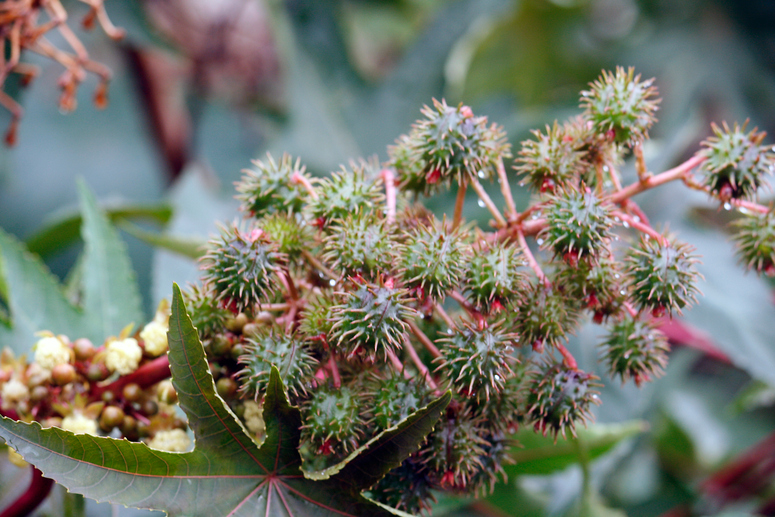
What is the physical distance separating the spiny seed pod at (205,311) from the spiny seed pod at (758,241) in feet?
3.03

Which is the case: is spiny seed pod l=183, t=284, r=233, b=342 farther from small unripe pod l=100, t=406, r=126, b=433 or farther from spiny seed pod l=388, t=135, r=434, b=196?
spiny seed pod l=388, t=135, r=434, b=196

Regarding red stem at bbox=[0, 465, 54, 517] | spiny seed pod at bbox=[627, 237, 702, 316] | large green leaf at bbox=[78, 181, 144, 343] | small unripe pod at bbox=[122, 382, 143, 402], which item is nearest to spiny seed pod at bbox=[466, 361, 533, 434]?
spiny seed pod at bbox=[627, 237, 702, 316]

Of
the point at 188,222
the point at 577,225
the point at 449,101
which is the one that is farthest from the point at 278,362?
the point at 449,101

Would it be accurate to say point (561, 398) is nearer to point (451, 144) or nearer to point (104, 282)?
point (451, 144)

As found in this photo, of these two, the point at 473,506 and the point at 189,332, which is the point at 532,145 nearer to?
the point at 189,332

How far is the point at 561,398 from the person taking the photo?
0.93m

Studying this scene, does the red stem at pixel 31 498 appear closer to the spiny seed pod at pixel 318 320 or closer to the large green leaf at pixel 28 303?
the large green leaf at pixel 28 303

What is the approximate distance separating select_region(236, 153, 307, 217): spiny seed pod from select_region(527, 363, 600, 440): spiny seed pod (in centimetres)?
53

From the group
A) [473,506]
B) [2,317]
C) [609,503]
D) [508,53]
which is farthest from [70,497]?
[508,53]

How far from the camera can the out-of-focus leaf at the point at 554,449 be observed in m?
1.47

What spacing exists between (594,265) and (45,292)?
1.23 metres

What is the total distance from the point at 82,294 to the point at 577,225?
1.26m

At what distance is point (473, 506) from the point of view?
192 cm

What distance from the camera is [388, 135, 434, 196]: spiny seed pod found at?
40.5 inches
